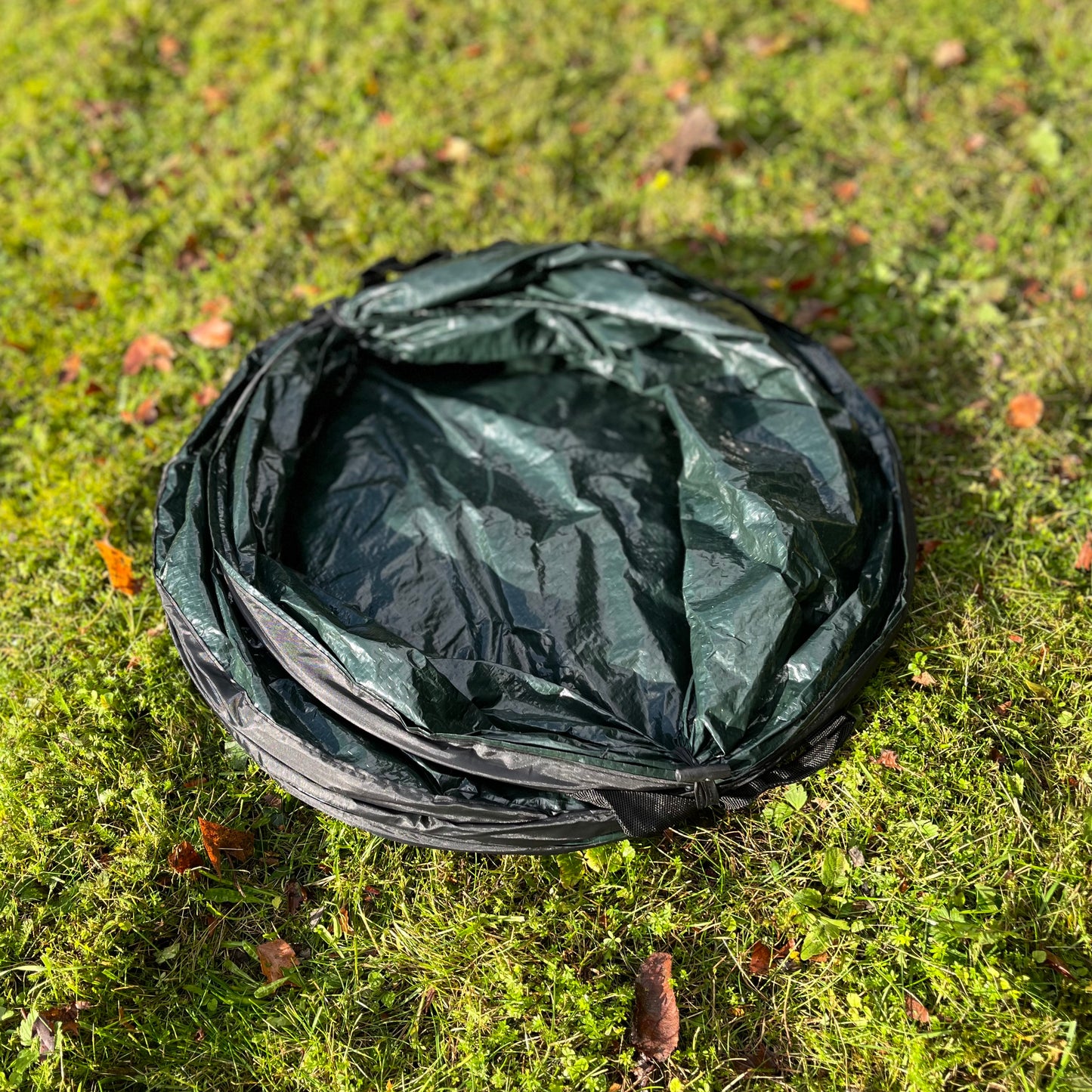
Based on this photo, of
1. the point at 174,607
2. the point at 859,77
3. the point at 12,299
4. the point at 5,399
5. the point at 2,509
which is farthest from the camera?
the point at 859,77

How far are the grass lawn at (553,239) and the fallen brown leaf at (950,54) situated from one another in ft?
0.05

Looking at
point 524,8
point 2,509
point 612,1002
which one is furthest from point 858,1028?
point 524,8

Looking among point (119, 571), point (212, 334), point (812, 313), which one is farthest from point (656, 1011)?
point (212, 334)

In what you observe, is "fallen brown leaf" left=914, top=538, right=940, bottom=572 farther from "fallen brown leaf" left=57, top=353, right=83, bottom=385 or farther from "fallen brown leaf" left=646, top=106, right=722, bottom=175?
"fallen brown leaf" left=57, top=353, right=83, bottom=385

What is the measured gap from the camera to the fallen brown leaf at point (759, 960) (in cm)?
179

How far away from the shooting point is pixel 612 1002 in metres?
1.74

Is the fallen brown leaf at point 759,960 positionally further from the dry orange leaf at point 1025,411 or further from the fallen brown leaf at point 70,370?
the fallen brown leaf at point 70,370

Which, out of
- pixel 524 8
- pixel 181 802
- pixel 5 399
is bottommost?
pixel 181 802

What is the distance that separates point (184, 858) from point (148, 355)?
1543mm

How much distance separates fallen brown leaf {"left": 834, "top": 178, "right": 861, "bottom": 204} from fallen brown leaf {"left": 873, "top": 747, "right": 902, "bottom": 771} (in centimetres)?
198

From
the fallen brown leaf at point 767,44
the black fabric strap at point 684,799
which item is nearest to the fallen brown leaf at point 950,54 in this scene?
the fallen brown leaf at point 767,44

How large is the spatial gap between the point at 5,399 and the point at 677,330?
1976 mm

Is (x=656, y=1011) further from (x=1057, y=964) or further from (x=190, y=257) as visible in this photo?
(x=190, y=257)

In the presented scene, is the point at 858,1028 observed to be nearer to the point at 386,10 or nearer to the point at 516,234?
the point at 516,234
